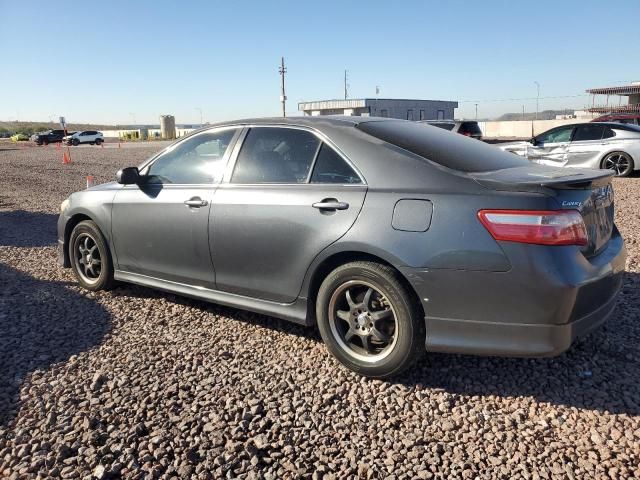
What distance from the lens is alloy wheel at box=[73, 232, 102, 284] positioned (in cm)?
501

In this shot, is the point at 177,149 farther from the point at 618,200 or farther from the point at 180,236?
the point at 618,200

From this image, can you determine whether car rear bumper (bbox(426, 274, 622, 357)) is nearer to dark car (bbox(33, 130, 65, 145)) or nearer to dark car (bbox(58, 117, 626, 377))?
dark car (bbox(58, 117, 626, 377))

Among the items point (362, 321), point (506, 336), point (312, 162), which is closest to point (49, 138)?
point (312, 162)

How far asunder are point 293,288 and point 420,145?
1253mm

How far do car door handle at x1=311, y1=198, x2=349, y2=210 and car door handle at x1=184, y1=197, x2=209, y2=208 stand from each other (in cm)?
102

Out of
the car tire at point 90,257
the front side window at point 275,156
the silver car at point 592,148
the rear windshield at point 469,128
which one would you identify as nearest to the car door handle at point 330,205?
the front side window at point 275,156

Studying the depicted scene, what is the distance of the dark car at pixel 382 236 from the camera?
2.80 meters

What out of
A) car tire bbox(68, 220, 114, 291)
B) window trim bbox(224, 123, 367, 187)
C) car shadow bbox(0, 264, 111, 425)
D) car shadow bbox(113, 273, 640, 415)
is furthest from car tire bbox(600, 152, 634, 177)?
car shadow bbox(0, 264, 111, 425)

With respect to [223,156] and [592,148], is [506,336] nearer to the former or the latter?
[223,156]

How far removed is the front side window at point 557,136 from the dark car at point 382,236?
34.0 ft

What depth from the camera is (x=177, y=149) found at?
4.52m

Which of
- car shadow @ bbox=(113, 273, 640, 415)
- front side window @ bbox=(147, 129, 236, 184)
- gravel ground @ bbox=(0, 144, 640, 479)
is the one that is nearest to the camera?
gravel ground @ bbox=(0, 144, 640, 479)

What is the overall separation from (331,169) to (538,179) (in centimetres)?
127

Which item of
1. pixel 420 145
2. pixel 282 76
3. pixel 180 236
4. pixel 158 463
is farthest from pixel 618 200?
pixel 282 76
